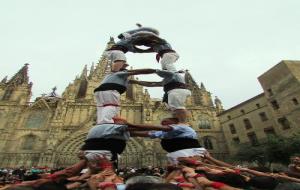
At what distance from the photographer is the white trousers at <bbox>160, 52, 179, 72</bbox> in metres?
5.36

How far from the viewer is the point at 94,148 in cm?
378

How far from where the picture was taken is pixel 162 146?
455 centimetres

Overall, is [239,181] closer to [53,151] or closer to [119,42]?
[119,42]

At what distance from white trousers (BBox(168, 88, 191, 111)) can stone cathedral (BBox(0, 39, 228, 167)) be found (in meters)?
21.9

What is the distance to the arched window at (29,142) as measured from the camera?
2634 cm

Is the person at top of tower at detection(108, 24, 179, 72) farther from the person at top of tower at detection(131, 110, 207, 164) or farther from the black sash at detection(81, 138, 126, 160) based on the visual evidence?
the black sash at detection(81, 138, 126, 160)

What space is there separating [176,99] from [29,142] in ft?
93.1

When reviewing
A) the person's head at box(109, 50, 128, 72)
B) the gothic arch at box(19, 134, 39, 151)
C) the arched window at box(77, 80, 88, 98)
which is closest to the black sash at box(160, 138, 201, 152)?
the person's head at box(109, 50, 128, 72)

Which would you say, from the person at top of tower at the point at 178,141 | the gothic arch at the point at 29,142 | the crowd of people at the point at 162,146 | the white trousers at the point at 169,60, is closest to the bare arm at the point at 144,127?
the crowd of people at the point at 162,146

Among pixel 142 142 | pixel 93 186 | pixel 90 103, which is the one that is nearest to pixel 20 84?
pixel 90 103

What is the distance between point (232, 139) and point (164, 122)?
27.9m

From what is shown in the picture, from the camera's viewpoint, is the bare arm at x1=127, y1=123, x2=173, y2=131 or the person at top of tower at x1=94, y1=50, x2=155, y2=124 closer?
the bare arm at x1=127, y1=123, x2=173, y2=131

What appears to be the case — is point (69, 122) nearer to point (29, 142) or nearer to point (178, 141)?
point (29, 142)

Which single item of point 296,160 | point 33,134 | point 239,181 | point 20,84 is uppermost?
point 20,84
